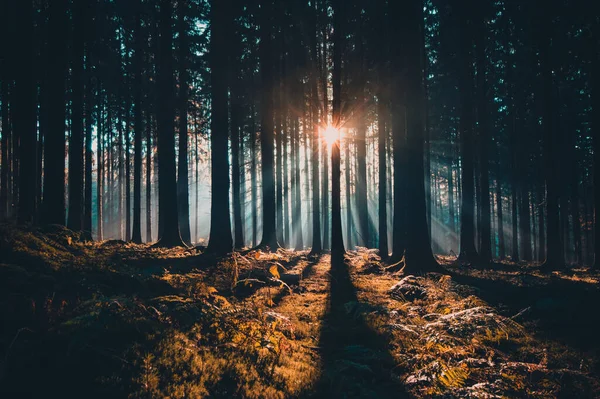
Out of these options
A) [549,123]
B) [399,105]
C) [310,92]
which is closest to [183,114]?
[310,92]

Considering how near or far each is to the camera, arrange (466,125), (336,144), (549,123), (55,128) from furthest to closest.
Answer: (466,125) → (549,123) → (336,144) → (55,128)

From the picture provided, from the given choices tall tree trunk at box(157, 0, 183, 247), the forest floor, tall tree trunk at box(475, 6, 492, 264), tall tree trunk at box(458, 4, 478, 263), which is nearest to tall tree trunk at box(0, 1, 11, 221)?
tall tree trunk at box(157, 0, 183, 247)

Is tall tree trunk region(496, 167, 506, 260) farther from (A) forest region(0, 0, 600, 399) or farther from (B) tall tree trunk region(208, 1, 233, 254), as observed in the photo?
(B) tall tree trunk region(208, 1, 233, 254)

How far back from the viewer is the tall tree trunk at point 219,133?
12.4m

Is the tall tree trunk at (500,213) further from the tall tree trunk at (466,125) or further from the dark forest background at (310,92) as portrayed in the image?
the tall tree trunk at (466,125)

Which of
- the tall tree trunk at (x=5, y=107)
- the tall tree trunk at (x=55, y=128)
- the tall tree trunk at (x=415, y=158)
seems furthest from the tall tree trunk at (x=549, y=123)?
the tall tree trunk at (x=5, y=107)

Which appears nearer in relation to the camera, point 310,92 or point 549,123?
point 549,123

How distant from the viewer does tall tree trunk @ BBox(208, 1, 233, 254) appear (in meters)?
12.4

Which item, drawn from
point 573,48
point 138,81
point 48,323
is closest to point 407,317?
point 48,323

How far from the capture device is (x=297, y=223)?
2905 centimetres

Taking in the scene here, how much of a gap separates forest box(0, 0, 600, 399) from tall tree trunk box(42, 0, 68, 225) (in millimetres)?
73

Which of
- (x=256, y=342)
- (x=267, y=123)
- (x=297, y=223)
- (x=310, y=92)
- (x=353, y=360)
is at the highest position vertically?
(x=310, y=92)

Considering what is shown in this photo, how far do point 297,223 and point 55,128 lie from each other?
20.0m

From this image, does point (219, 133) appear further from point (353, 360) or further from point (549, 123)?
point (549, 123)
